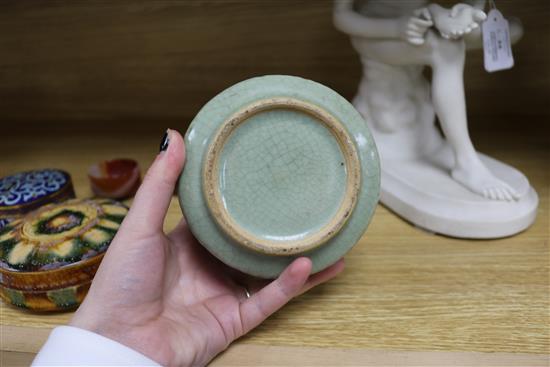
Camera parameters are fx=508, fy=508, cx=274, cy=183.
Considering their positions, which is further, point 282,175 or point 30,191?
point 30,191

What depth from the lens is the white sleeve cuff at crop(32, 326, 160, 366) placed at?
69cm

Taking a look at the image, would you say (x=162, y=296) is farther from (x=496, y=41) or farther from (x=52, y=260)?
(x=496, y=41)

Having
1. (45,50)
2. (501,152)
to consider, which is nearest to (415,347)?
(501,152)

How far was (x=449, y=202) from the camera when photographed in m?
1.06

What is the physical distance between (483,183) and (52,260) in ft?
2.83

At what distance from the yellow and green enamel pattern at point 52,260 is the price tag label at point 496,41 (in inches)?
33.3

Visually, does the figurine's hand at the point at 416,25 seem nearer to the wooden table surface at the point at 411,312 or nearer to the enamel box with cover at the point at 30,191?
the wooden table surface at the point at 411,312

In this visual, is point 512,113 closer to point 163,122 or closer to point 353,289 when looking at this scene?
point 353,289

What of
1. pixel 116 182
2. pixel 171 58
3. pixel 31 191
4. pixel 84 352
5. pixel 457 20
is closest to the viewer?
pixel 84 352

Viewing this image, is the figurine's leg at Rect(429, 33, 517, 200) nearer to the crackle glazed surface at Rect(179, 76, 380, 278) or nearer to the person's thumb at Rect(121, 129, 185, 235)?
the crackle glazed surface at Rect(179, 76, 380, 278)

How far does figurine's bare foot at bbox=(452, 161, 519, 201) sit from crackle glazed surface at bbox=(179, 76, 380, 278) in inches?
14.1

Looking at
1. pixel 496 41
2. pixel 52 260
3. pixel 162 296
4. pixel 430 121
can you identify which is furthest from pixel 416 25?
pixel 52 260

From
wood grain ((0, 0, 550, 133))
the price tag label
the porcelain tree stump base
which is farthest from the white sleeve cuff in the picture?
wood grain ((0, 0, 550, 133))

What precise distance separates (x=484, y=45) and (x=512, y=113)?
0.62 m
